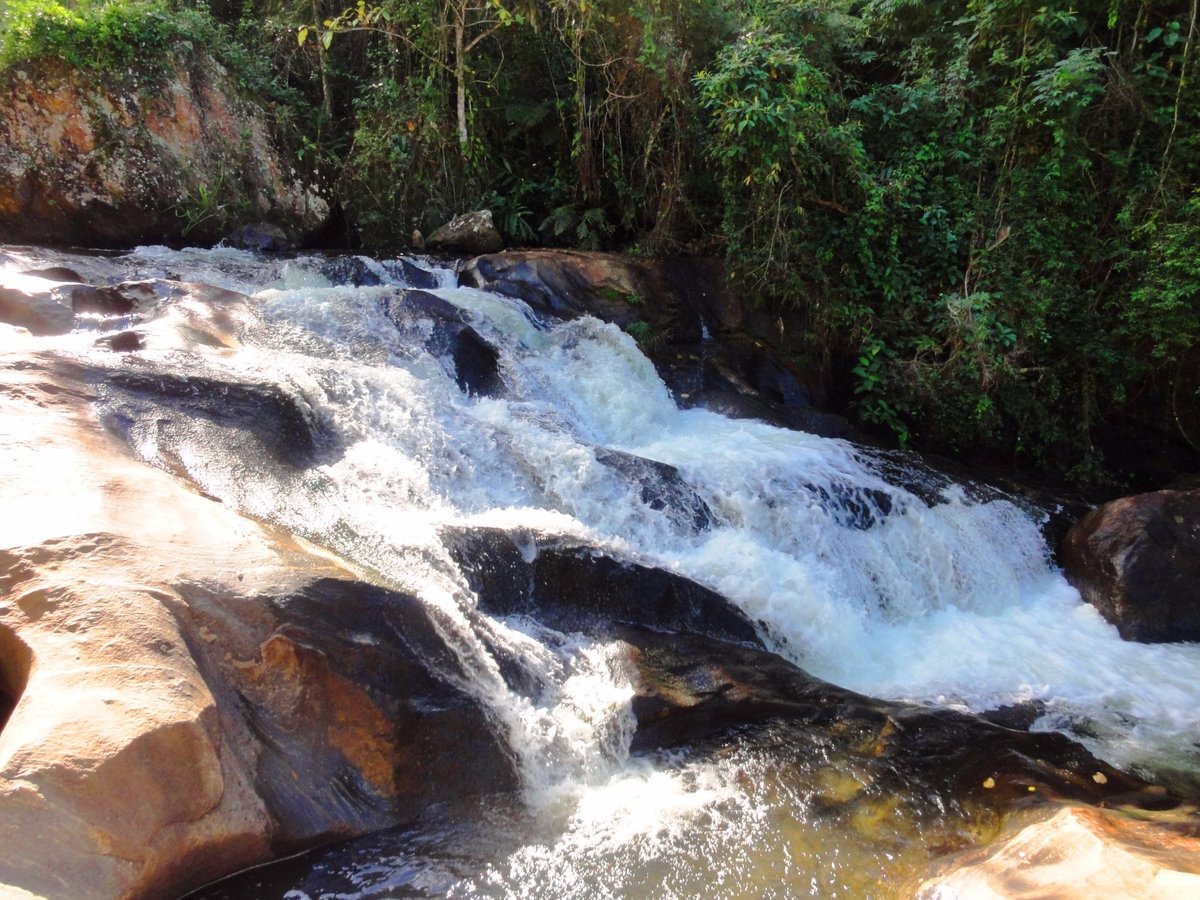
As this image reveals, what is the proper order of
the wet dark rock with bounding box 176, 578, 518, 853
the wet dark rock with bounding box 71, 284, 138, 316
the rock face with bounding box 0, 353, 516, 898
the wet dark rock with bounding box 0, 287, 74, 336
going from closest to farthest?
the rock face with bounding box 0, 353, 516, 898, the wet dark rock with bounding box 176, 578, 518, 853, the wet dark rock with bounding box 0, 287, 74, 336, the wet dark rock with bounding box 71, 284, 138, 316

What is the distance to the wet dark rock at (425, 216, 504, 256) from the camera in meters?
10.2

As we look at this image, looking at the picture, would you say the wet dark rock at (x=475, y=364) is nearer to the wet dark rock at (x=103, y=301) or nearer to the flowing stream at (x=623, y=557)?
the flowing stream at (x=623, y=557)

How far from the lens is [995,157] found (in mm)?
8578

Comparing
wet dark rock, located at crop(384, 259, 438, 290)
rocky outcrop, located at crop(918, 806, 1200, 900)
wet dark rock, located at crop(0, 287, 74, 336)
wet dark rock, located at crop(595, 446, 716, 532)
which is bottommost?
rocky outcrop, located at crop(918, 806, 1200, 900)

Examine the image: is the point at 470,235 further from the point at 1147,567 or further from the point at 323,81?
the point at 1147,567

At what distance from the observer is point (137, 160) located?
9672 millimetres

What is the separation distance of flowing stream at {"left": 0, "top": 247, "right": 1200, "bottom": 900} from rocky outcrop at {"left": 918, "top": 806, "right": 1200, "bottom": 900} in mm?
414

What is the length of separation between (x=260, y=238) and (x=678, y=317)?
5730 millimetres

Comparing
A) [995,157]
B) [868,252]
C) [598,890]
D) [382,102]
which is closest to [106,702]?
[598,890]

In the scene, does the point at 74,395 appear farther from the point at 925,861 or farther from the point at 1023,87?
the point at 1023,87

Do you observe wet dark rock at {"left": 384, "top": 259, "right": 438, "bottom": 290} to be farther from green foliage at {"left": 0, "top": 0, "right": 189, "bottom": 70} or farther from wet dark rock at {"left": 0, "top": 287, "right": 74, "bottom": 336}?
green foliage at {"left": 0, "top": 0, "right": 189, "bottom": 70}

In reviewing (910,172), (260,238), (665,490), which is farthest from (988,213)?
(260,238)

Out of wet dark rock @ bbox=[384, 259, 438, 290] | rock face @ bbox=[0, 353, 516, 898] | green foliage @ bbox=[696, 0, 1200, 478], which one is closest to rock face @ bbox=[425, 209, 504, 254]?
wet dark rock @ bbox=[384, 259, 438, 290]

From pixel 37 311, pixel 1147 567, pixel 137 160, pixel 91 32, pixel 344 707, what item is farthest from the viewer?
pixel 137 160
